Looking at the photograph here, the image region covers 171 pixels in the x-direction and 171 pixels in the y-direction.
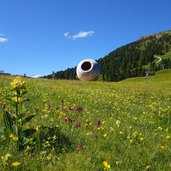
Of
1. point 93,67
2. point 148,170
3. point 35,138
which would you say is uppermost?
point 93,67

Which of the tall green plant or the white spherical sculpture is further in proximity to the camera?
the white spherical sculpture

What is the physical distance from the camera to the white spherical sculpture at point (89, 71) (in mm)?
57719

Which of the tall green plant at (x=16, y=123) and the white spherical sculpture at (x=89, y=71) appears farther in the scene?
the white spherical sculpture at (x=89, y=71)

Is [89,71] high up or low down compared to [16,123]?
up

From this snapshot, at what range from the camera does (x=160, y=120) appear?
11.6 meters

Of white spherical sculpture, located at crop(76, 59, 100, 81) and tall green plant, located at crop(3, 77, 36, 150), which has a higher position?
white spherical sculpture, located at crop(76, 59, 100, 81)

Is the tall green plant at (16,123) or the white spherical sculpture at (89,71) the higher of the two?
the white spherical sculpture at (89,71)

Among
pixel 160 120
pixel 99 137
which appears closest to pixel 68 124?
pixel 99 137

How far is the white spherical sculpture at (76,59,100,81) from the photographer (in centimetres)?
5772

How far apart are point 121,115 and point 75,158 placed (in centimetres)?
577

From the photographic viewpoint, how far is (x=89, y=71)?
57.6 m

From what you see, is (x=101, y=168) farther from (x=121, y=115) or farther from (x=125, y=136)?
(x=121, y=115)

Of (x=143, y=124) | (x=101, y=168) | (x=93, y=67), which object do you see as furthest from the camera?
(x=93, y=67)

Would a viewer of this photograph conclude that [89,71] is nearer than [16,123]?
No
